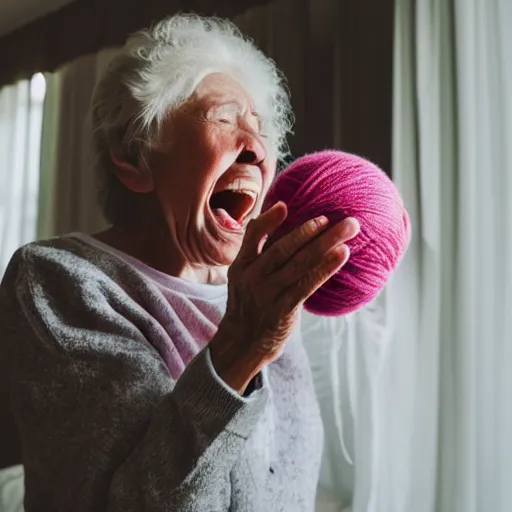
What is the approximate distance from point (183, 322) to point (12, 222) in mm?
588

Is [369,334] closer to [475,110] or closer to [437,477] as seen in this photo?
[437,477]

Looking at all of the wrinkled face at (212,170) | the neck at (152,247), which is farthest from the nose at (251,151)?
the neck at (152,247)

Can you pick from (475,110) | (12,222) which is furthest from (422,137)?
(12,222)

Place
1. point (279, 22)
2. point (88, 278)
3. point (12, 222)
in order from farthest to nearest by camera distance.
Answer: point (12, 222) → point (279, 22) → point (88, 278)

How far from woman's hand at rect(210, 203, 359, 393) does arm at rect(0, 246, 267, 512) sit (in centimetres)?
2

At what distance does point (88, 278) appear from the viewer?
535 millimetres

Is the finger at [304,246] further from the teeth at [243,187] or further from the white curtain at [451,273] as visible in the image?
the white curtain at [451,273]

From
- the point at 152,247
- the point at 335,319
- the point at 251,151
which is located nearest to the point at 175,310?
the point at 152,247

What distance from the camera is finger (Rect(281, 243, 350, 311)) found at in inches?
14.2

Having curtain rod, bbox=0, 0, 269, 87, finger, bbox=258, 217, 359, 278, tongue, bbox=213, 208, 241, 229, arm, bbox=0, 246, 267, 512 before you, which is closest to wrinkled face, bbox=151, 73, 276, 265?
tongue, bbox=213, 208, 241, 229

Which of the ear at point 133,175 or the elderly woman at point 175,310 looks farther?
the ear at point 133,175

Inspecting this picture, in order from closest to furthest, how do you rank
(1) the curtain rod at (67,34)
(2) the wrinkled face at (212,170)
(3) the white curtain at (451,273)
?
(2) the wrinkled face at (212,170)
(3) the white curtain at (451,273)
(1) the curtain rod at (67,34)

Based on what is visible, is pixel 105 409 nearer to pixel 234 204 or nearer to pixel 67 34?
pixel 234 204

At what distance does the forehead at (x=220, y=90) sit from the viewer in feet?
1.87
